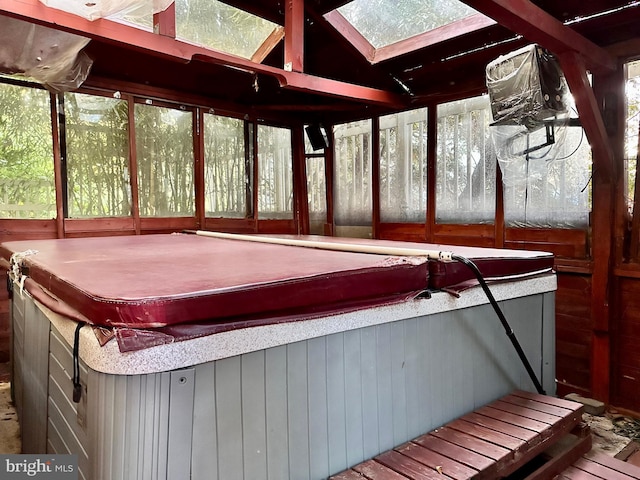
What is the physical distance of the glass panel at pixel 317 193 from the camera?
5234 mm

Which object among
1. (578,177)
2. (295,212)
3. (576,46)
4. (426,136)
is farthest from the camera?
(295,212)

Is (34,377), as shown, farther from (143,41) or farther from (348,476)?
(143,41)

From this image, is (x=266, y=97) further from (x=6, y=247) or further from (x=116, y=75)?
(x=6, y=247)

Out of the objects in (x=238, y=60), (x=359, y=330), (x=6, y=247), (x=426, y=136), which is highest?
(x=238, y=60)

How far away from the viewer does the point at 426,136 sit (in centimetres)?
420

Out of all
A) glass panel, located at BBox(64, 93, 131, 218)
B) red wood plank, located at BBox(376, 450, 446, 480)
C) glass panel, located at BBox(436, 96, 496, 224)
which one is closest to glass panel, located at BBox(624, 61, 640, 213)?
glass panel, located at BBox(436, 96, 496, 224)

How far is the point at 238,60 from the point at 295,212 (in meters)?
2.45

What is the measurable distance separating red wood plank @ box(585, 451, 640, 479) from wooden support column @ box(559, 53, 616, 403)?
138cm

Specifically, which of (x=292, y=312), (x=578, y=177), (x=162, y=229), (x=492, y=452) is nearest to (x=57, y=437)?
(x=292, y=312)

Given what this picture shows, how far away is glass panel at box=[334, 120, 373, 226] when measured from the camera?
482 cm

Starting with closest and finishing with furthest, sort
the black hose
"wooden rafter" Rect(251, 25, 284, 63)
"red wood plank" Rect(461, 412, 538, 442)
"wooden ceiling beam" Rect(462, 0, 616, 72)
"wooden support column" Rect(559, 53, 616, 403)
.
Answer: "red wood plank" Rect(461, 412, 538, 442)
the black hose
"wooden ceiling beam" Rect(462, 0, 616, 72)
"wooden support column" Rect(559, 53, 616, 403)
"wooden rafter" Rect(251, 25, 284, 63)

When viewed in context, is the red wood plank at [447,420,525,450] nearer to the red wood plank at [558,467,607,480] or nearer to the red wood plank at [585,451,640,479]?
the red wood plank at [558,467,607,480]

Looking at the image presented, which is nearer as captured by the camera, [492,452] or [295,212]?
[492,452]

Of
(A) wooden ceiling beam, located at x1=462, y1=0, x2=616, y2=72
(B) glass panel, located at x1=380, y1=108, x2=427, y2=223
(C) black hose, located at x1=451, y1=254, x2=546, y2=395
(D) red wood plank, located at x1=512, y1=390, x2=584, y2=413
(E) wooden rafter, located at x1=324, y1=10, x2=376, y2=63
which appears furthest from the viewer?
(B) glass panel, located at x1=380, y1=108, x2=427, y2=223
